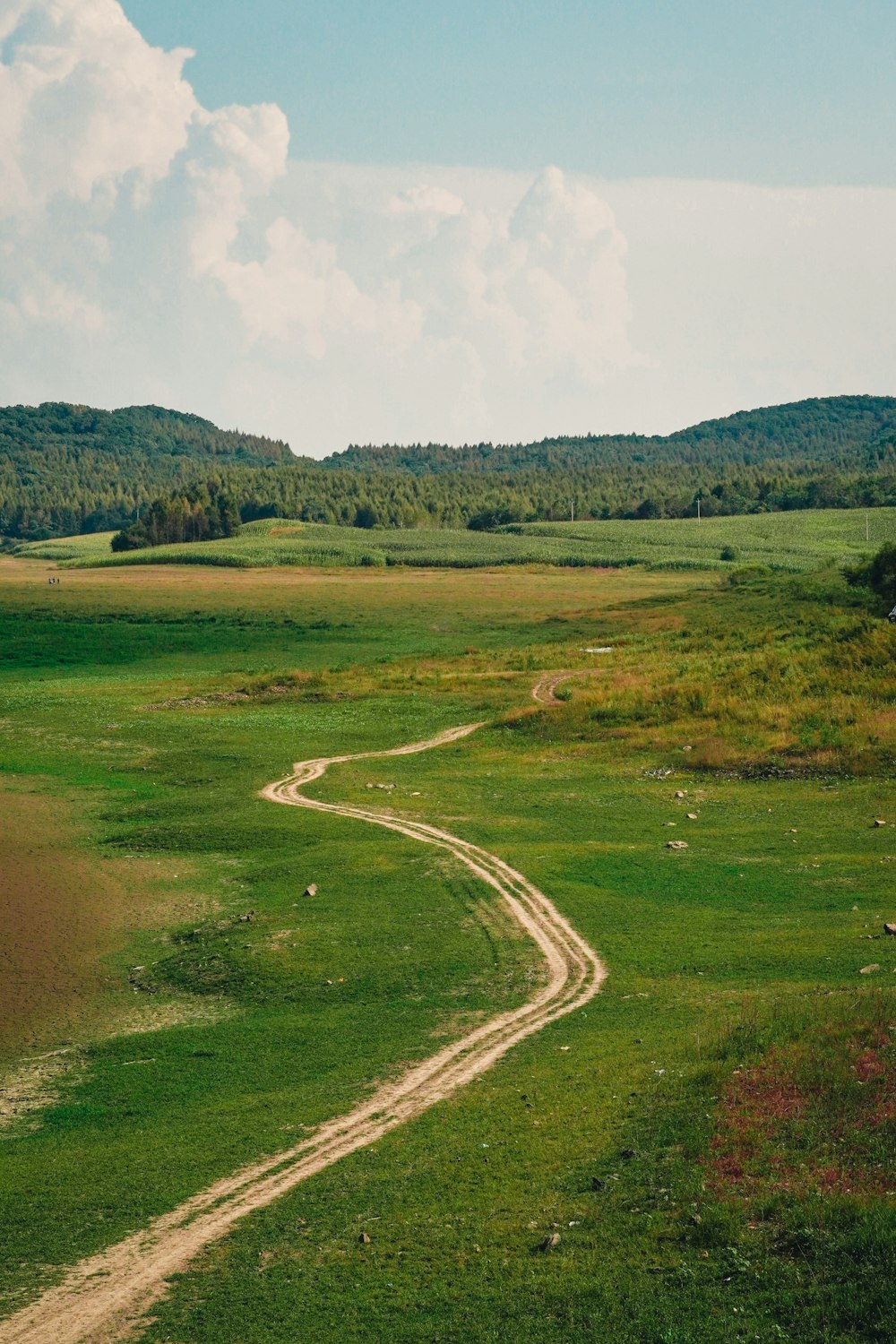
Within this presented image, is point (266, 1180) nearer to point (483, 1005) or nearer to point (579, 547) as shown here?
point (483, 1005)

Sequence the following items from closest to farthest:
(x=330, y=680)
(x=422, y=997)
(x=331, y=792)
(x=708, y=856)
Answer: (x=422, y=997) → (x=708, y=856) → (x=331, y=792) → (x=330, y=680)

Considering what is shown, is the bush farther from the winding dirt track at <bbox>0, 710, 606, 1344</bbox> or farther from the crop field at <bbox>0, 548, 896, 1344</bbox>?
the winding dirt track at <bbox>0, 710, 606, 1344</bbox>

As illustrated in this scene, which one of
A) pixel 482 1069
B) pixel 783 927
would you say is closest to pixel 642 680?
pixel 783 927

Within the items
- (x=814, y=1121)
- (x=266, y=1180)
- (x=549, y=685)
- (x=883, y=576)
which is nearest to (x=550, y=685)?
(x=549, y=685)

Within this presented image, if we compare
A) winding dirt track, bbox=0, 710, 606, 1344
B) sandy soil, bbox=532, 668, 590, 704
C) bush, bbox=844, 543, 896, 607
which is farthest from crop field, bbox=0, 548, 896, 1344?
bush, bbox=844, 543, 896, 607

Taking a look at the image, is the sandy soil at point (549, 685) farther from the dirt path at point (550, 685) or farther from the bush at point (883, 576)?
the bush at point (883, 576)

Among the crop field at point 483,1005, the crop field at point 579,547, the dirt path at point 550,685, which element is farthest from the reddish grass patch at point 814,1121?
the crop field at point 579,547

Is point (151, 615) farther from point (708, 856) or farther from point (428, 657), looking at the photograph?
point (708, 856)
